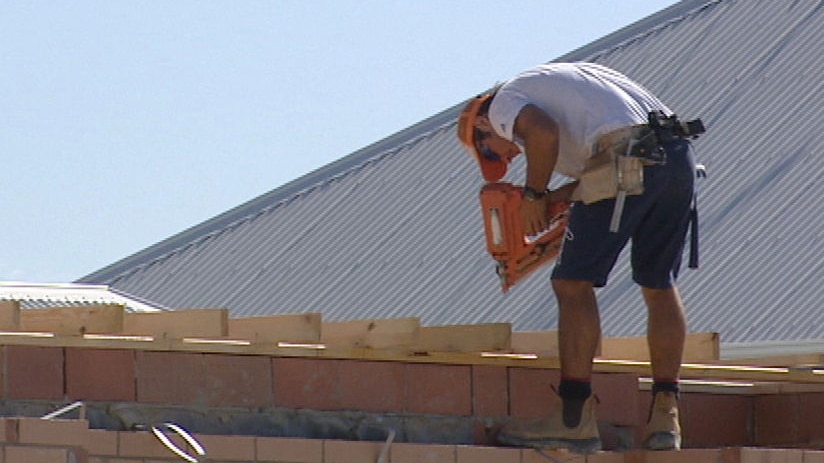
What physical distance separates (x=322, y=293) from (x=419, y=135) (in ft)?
10.0

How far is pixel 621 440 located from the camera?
782 centimetres

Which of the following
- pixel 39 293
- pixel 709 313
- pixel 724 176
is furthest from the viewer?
pixel 39 293

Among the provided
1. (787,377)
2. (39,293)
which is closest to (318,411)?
(787,377)

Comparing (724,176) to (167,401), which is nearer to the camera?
(167,401)

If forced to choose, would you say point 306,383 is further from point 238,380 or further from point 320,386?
point 238,380

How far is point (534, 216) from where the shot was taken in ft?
24.9

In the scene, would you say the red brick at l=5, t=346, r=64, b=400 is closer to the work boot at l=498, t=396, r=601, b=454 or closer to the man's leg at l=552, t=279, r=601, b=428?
the work boot at l=498, t=396, r=601, b=454

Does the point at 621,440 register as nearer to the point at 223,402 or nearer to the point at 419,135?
the point at 223,402

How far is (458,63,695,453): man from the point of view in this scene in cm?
730

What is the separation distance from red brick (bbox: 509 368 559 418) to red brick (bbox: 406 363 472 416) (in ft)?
0.72

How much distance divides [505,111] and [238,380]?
1.47 m

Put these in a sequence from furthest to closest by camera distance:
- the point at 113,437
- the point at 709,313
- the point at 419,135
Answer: the point at 419,135 < the point at 709,313 < the point at 113,437

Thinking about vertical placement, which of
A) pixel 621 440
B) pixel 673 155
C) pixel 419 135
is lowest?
pixel 621 440

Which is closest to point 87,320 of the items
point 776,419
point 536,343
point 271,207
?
point 536,343
